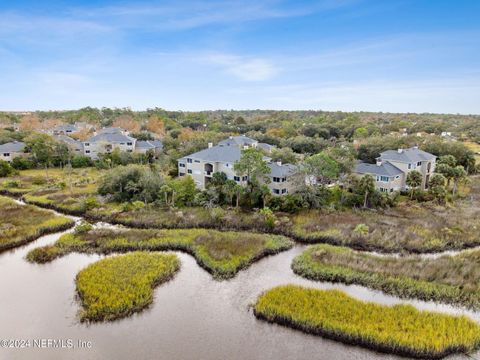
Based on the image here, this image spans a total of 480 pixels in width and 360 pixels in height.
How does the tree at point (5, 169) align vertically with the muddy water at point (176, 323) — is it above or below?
above

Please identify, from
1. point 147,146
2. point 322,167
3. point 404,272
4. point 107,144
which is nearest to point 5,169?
point 107,144

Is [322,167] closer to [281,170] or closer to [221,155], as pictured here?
[281,170]

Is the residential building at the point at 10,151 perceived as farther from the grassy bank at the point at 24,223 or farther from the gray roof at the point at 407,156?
the gray roof at the point at 407,156

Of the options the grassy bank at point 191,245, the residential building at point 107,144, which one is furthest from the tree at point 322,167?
the residential building at point 107,144

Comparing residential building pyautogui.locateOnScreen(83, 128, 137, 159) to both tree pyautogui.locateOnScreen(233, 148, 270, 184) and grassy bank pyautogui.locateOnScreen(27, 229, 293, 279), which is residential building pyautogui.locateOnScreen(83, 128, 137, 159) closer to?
tree pyautogui.locateOnScreen(233, 148, 270, 184)

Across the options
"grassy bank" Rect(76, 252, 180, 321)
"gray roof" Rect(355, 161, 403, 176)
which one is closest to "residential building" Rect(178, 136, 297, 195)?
"gray roof" Rect(355, 161, 403, 176)

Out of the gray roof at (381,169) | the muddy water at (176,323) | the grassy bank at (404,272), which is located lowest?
the muddy water at (176,323)
